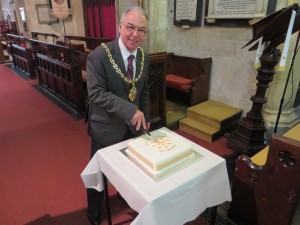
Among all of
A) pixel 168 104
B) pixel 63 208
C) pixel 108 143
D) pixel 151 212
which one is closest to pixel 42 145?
pixel 63 208

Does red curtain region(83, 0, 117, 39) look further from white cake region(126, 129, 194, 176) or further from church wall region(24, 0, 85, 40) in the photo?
white cake region(126, 129, 194, 176)

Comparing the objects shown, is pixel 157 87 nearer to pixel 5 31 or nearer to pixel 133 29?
pixel 133 29

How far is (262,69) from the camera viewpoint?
243 cm

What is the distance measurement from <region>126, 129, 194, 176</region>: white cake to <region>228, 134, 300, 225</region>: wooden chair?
0.48m

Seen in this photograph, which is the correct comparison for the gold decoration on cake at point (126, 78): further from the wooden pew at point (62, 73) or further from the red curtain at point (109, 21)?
the red curtain at point (109, 21)

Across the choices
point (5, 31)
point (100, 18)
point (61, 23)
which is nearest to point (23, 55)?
point (61, 23)

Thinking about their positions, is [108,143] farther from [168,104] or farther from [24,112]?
[24,112]

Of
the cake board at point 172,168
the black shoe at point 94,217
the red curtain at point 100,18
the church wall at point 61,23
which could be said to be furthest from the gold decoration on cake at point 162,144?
the church wall at point 61,23

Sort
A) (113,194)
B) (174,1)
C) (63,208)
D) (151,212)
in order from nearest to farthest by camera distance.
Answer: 1. (151,212)
2. (63,208)
3. (113,194)
4. (174,1)

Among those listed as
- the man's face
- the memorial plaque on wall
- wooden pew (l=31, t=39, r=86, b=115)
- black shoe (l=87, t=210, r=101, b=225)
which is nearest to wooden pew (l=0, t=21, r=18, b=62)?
wooden pew (l=31, t=39, r=86, b=115)

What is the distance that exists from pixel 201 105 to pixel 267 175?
2325 mm

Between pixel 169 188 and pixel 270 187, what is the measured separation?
0.75m

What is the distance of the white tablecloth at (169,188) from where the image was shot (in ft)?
3.11

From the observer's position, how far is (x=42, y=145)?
3.01 m
